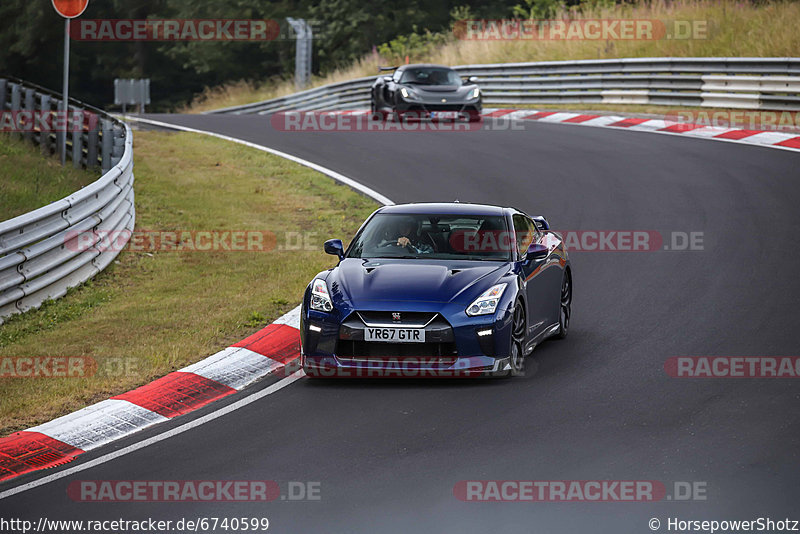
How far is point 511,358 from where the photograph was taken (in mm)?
9375

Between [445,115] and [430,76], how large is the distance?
126 cm

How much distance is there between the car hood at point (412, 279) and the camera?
30.4 ft

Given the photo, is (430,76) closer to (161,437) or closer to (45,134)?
(45,134)

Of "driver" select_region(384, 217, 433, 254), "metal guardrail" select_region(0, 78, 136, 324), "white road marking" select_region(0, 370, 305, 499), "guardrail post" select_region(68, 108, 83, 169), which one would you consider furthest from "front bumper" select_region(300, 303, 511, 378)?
"guardrail post" select_region(68, 108, 83, 169)

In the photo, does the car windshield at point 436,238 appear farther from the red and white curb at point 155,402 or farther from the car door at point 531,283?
the red and white curb at point 155,402

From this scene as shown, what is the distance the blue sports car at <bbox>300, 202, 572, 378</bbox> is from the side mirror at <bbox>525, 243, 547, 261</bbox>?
12 mm

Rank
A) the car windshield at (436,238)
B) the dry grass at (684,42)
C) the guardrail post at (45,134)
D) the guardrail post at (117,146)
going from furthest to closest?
the dry grass at (684,42)
the guardrail post at (45,134)
the guardrail post at (117,146)
the car windshield at (436,238)

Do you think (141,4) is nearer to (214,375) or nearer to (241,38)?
(241,38)

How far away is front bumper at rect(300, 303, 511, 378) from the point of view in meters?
9.03

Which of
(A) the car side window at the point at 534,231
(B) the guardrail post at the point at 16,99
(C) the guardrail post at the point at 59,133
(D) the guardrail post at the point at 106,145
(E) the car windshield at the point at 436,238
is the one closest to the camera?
(E) the car windshield at the point at 436,238

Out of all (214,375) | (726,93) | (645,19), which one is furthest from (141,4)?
(214,375)

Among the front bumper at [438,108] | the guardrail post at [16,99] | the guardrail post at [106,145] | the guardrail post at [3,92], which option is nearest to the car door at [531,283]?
the guardrail post at [106,145]

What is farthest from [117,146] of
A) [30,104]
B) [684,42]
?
[684,42]

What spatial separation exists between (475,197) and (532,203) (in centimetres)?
95
